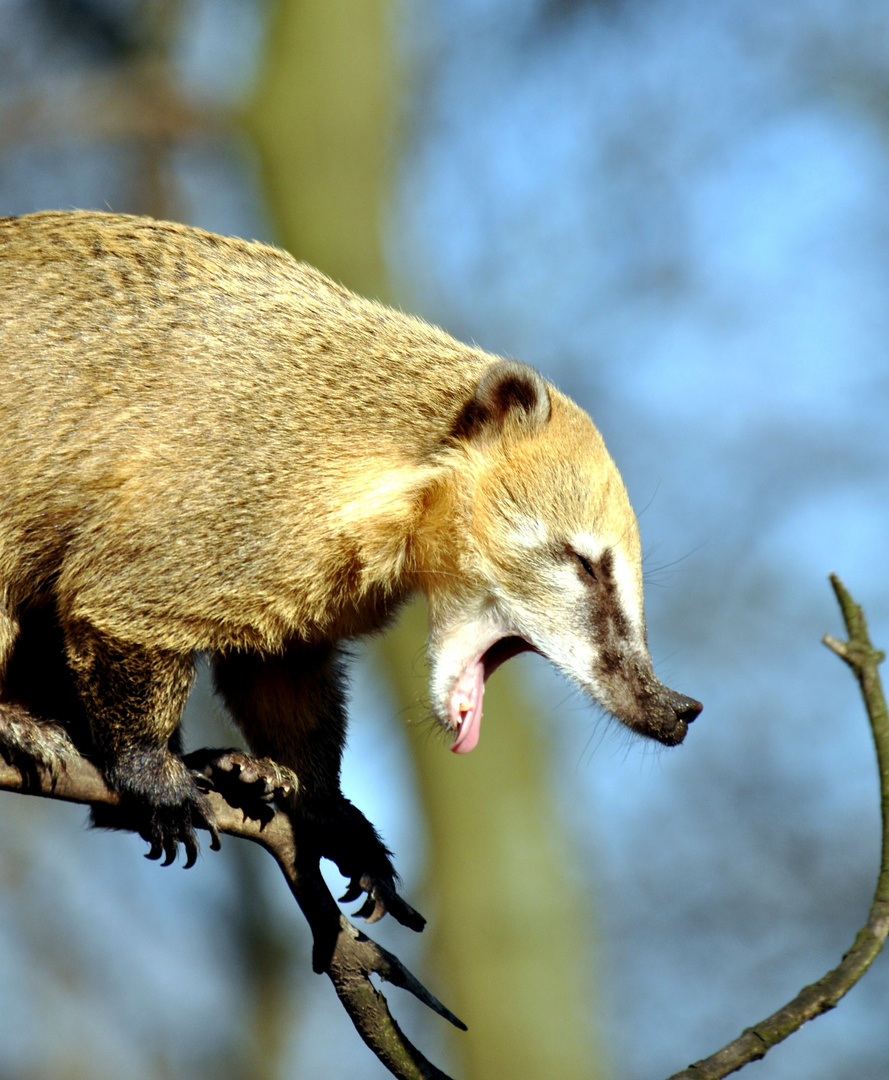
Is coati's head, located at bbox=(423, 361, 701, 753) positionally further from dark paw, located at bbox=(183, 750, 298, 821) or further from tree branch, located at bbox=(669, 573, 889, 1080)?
tree branch, located at bbox=(669, 573, 889, 1080)

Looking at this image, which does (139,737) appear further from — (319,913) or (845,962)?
(845,962)

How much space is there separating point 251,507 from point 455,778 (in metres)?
7.92

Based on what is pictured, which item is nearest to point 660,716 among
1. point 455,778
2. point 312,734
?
point 312,734

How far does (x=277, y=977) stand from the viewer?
44.3 ft

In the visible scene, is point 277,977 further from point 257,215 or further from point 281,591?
point 281,591

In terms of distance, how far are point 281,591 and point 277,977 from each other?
36.3ft

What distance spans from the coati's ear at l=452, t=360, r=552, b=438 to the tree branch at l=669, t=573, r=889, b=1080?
1.47m

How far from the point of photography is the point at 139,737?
3.72 meters

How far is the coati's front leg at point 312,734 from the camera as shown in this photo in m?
4.38

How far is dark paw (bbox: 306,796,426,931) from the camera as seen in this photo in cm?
434

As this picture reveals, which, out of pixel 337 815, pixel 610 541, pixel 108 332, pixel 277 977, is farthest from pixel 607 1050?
pixel 108 332

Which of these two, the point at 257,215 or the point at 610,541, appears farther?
the point at 257,215

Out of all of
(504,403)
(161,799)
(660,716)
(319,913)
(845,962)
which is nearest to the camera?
(845,962)

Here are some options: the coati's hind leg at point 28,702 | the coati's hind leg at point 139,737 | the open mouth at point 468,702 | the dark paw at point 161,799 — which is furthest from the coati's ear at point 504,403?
the coati's hind leg at point 28,702
